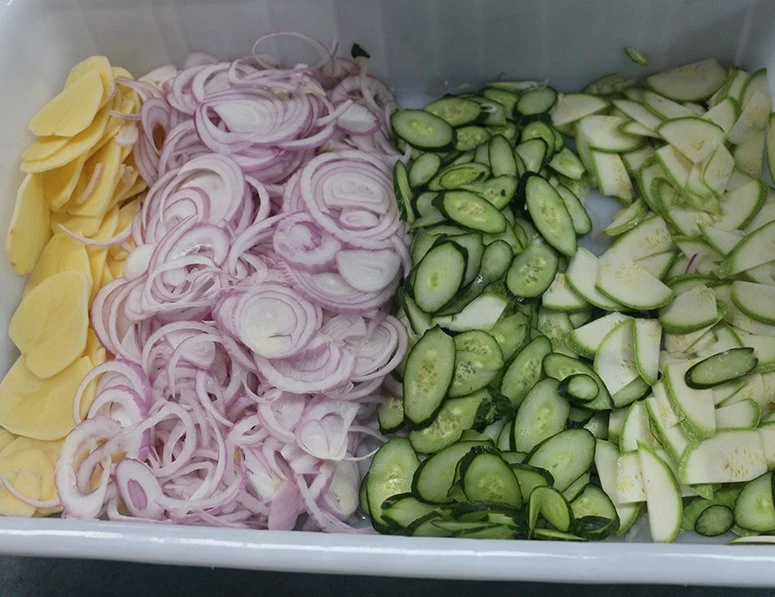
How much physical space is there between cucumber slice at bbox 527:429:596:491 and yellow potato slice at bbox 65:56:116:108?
938mm

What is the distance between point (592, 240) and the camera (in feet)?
4.94

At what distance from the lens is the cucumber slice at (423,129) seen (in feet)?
5.03

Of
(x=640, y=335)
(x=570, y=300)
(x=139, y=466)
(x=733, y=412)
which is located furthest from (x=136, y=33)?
(x=733, y=412)

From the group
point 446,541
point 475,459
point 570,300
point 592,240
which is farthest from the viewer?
point 592,240

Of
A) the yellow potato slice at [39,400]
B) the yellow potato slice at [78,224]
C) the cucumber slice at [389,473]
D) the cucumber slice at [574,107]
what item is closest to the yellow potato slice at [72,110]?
the yellow potato slice at [78,224]

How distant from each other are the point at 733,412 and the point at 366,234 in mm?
636

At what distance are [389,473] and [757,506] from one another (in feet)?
1.69

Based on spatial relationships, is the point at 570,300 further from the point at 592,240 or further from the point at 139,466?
the point at 139,466

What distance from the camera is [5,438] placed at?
1.27 m

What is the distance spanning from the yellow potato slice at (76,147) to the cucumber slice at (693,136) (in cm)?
99

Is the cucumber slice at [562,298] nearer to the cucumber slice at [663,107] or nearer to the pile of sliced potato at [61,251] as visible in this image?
the cucumber slice at [663,107]

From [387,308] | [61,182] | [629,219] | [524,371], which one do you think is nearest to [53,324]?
[61,182]

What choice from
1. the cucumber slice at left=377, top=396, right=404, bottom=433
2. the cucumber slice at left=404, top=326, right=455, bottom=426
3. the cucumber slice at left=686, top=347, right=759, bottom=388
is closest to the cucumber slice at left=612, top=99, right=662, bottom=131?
the cucumber slice at left=686, top=347, right=759, bottom=388

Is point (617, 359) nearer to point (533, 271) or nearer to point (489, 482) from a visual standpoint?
point (533, 271)
